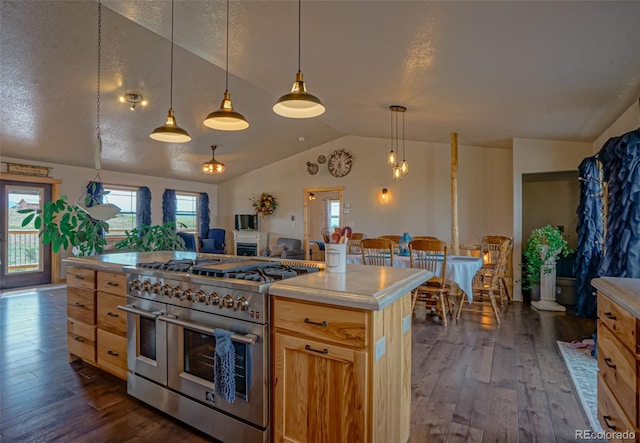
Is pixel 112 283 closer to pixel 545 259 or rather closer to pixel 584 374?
pixel 584 374

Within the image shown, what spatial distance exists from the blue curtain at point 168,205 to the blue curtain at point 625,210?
841cm

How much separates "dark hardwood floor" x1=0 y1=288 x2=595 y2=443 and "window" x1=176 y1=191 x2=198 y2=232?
5.42 meters

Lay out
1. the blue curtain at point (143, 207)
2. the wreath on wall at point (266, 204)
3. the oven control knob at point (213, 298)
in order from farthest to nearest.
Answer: the wreath on wall at point (266, 204) → the blue curtain at point (143, 207) → the oven control knob at point (213, 298)

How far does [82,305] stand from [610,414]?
3.47m

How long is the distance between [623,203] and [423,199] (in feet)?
13.0

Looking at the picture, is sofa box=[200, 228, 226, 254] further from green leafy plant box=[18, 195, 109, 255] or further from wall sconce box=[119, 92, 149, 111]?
green leafy plant box=[18, 195, 109, 255]

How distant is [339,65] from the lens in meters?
3.31

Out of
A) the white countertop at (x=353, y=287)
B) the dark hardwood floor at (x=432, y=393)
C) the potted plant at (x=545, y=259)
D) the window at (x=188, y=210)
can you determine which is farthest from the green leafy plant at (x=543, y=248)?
the window at (x=188, y=210)

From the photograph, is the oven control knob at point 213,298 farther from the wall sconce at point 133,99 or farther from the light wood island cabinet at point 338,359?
the wall sconce at point 133,99

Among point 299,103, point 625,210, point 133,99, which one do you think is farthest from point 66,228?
point 625,210

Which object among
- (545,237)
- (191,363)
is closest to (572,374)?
(545,237)

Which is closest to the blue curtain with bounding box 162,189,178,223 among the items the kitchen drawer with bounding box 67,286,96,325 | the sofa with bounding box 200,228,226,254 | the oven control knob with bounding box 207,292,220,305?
the sofa with bounding box 200,228,226,254

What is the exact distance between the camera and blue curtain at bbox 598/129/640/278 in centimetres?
259

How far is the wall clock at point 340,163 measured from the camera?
7453 mm
